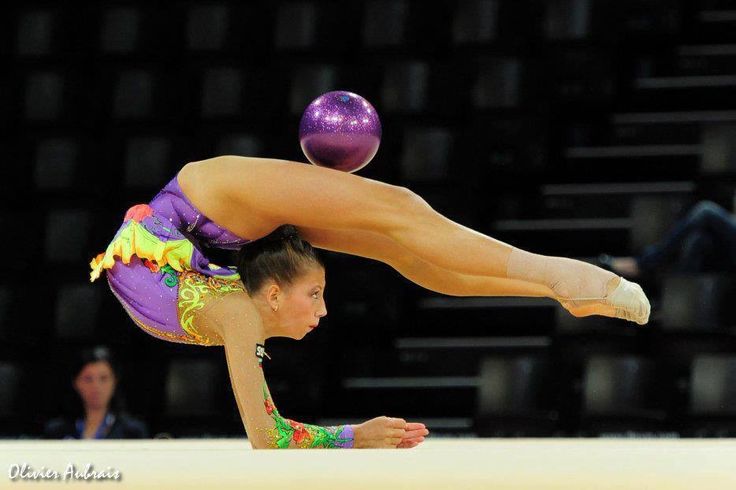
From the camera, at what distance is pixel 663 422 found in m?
4.50

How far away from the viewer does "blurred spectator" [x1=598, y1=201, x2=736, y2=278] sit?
468cm

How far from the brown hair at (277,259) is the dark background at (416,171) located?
7.11 ft

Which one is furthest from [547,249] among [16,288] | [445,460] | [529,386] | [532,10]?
[445,460]

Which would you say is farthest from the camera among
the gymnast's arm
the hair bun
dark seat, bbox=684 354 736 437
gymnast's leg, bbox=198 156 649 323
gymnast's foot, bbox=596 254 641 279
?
gymnast's foot, bbox=596 254 641 279

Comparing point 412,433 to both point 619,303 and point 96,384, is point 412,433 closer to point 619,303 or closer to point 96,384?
point 619,303

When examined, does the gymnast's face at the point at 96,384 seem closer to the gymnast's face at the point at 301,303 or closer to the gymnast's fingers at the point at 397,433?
the gymnast's face at the point at 301,303

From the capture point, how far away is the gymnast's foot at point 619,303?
2.47 meters

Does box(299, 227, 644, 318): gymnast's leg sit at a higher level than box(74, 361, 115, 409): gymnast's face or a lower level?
higher

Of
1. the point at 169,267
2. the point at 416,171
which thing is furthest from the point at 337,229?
the point at 416,171

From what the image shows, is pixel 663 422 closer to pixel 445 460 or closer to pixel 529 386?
pixel 529 386

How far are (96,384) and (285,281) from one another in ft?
7.19

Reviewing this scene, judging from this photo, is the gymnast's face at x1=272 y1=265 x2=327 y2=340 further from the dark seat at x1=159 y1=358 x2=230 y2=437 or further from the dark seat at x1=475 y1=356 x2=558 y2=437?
the dark seat at x1=159 y1=358 x2=230 y2=437

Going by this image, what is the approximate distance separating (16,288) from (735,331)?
319 centimetres

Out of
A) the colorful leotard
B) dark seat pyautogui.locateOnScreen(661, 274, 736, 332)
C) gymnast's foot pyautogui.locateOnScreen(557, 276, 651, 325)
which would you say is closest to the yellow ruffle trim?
the colorful leotard
